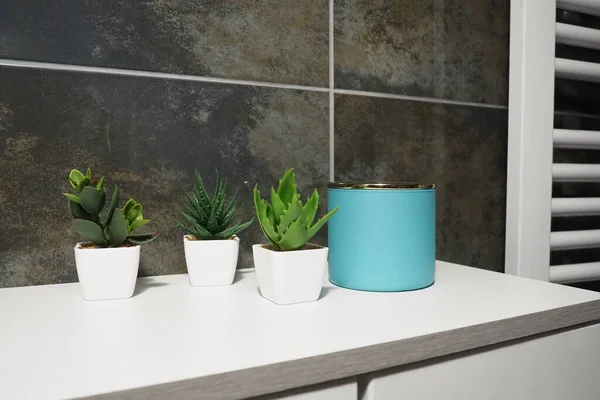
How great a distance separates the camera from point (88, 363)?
0.31m

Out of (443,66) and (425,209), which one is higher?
(443,66)

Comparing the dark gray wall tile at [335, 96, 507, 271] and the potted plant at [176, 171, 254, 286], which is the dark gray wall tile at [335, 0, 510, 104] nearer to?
the dark gray wall tile at [335, 96, 507, 271]

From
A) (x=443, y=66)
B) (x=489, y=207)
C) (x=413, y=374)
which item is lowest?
(x=413, y=374)

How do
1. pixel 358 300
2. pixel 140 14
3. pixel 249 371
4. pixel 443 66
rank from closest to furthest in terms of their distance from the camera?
1. pixel 249 371
2. pixel 358 300
3. pixel 140 14
4. pixel 443 66

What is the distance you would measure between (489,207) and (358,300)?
0.48 m

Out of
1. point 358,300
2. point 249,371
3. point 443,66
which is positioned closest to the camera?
point 249,371

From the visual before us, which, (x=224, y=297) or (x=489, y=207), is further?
(x=489, y=207)

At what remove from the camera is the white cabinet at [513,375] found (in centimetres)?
38

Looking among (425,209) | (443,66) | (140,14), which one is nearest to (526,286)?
(425,209)

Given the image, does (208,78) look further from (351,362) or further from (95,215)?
(351,362)

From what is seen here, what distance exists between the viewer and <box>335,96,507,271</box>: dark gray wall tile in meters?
0.72

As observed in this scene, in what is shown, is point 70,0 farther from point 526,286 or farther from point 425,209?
point 526,286

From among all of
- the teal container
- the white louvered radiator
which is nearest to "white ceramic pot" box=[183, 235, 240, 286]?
the teal container

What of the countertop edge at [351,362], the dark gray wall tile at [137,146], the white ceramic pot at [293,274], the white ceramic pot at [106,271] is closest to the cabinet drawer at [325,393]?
the countertop edge at [351,362]
